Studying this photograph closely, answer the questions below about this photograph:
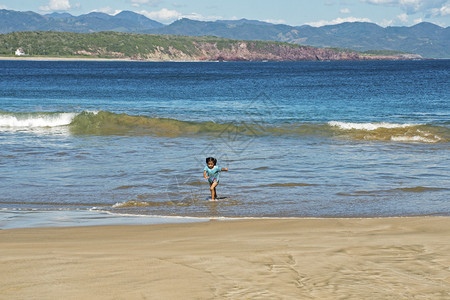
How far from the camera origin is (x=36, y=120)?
91.0 feet

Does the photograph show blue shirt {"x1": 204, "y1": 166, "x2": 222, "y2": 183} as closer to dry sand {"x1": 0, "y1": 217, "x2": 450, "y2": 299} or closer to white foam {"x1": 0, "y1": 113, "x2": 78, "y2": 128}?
dry sand {"x1": 0, "y1": 217, "x2": 450, "y2": 299}

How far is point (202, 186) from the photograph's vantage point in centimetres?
1265

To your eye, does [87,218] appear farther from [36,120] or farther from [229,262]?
[36,120]

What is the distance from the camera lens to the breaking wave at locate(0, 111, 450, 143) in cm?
2253

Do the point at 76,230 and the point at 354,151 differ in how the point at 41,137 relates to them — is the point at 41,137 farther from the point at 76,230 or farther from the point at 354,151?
the point at 76,230

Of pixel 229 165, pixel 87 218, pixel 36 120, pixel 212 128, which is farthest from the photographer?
pixel 36 120

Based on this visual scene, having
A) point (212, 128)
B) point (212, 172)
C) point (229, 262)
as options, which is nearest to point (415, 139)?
point (212, 128)

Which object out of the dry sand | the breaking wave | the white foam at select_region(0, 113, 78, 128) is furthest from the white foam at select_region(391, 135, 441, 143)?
the white foam at select_region(0, 113, 78, 128)

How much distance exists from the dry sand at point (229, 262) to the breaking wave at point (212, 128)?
1471cm

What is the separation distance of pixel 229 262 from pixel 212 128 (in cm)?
2013

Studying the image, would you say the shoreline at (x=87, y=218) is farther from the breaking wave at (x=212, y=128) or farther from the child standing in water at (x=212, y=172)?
the breaking wave at (x=212, y=128)

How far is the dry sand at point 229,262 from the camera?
5152mm

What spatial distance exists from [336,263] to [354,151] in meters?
12.3

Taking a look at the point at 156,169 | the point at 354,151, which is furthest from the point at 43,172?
the point at 354,151
